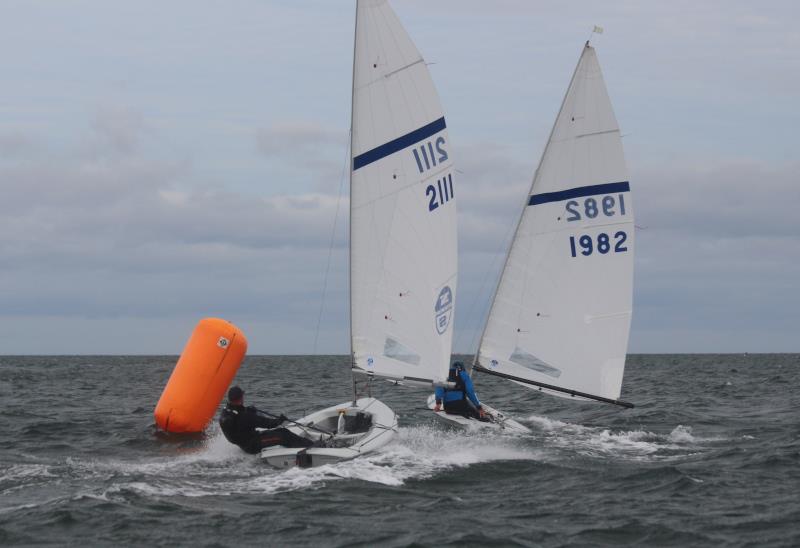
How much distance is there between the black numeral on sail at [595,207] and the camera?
19312 millimetres

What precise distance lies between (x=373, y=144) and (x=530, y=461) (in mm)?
5870

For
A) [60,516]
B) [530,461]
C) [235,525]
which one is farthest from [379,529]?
[530,461]

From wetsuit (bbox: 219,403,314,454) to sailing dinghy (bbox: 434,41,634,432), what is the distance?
5875 mm

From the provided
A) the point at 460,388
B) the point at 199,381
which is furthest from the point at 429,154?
the point at 199,381

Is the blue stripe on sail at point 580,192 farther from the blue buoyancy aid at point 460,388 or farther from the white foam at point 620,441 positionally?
the white foam at point 620,441

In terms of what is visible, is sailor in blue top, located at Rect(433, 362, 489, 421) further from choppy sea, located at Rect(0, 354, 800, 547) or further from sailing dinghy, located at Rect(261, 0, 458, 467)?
sailing dinghy, located at Rect(261, 0, 458, 467)

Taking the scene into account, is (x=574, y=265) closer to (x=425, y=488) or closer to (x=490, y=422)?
(x=490, y=422)

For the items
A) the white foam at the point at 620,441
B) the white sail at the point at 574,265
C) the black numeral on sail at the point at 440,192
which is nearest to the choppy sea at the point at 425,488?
the white foam at the point at 620,441

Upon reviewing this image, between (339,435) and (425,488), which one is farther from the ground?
(339,435)

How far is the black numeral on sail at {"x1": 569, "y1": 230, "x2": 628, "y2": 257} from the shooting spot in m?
19.4

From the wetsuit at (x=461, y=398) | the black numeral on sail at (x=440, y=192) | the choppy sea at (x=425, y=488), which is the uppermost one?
the black numeral on sail at (x=440, y=192)

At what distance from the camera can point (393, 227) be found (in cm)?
1717

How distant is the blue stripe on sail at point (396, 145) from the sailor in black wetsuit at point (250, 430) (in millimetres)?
4410

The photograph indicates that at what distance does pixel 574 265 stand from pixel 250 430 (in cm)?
768
